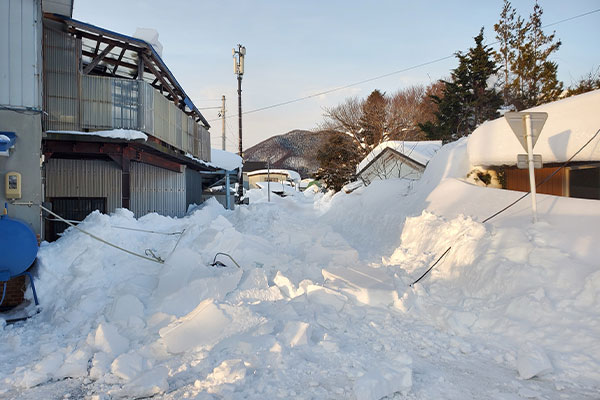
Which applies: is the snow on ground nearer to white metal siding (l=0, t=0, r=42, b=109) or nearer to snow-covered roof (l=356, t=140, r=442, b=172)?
white metal siding (l=0, t=0, r=42, b=109)

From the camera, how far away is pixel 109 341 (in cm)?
441

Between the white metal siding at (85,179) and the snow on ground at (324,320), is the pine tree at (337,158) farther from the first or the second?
the snow on ground at (324,320)

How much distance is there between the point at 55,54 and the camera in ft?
34.0

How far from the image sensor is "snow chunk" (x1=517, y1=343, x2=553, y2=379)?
3.68m

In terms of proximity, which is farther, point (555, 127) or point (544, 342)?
point (555, 127)

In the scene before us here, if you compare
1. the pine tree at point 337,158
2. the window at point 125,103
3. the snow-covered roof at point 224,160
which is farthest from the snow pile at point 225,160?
the pine tree at point 337,158

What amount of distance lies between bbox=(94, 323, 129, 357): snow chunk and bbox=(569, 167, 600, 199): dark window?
9.00 meters

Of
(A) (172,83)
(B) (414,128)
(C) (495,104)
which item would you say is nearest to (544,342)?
(A) (172,83)

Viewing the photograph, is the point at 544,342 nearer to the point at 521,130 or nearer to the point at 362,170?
the point at 521,130

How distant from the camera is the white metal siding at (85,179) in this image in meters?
11.8

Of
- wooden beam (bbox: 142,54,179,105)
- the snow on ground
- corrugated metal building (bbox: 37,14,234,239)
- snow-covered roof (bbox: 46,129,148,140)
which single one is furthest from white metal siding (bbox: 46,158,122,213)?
the snow on ground

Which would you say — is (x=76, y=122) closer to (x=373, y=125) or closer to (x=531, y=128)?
(x=531, y=128)

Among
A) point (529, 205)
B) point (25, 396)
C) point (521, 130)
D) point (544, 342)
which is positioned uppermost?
point (521, 130)

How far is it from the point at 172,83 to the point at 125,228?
8098 mm
